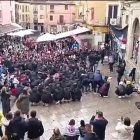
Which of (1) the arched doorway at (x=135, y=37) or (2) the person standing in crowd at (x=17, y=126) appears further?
(1) the arched doorway at (x=135, y=37)

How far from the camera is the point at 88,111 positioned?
17438 millimetres

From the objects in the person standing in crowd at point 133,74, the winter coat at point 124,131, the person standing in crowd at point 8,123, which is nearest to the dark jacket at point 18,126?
the person standing in crowd at point 8,123

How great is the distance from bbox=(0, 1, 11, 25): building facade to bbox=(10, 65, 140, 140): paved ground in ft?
137

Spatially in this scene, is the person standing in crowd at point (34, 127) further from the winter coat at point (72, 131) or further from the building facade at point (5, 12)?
the building facade at point (5, 12)

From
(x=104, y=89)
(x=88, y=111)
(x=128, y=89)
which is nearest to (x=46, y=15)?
(x=104, y=89)

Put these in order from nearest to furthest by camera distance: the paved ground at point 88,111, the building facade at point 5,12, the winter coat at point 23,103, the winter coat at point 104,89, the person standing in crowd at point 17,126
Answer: the person standing in crowd at point 17,126 < the winter coat at point 23,103 < the paved ground at point 88,111 < the winter coat at point 104,89 < the building facade at point 5,12

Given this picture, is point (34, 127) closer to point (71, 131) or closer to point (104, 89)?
point (71, 131)

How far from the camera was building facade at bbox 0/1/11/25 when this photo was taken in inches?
2334

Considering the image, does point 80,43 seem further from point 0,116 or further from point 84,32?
point 0,116

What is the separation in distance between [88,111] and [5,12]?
46.2 m

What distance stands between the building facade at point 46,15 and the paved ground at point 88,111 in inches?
2138

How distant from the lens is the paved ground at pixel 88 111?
51.7ft

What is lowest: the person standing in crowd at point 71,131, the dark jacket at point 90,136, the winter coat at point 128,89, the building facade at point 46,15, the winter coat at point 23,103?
the building facade at point 46,15

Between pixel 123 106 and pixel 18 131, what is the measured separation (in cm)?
819
